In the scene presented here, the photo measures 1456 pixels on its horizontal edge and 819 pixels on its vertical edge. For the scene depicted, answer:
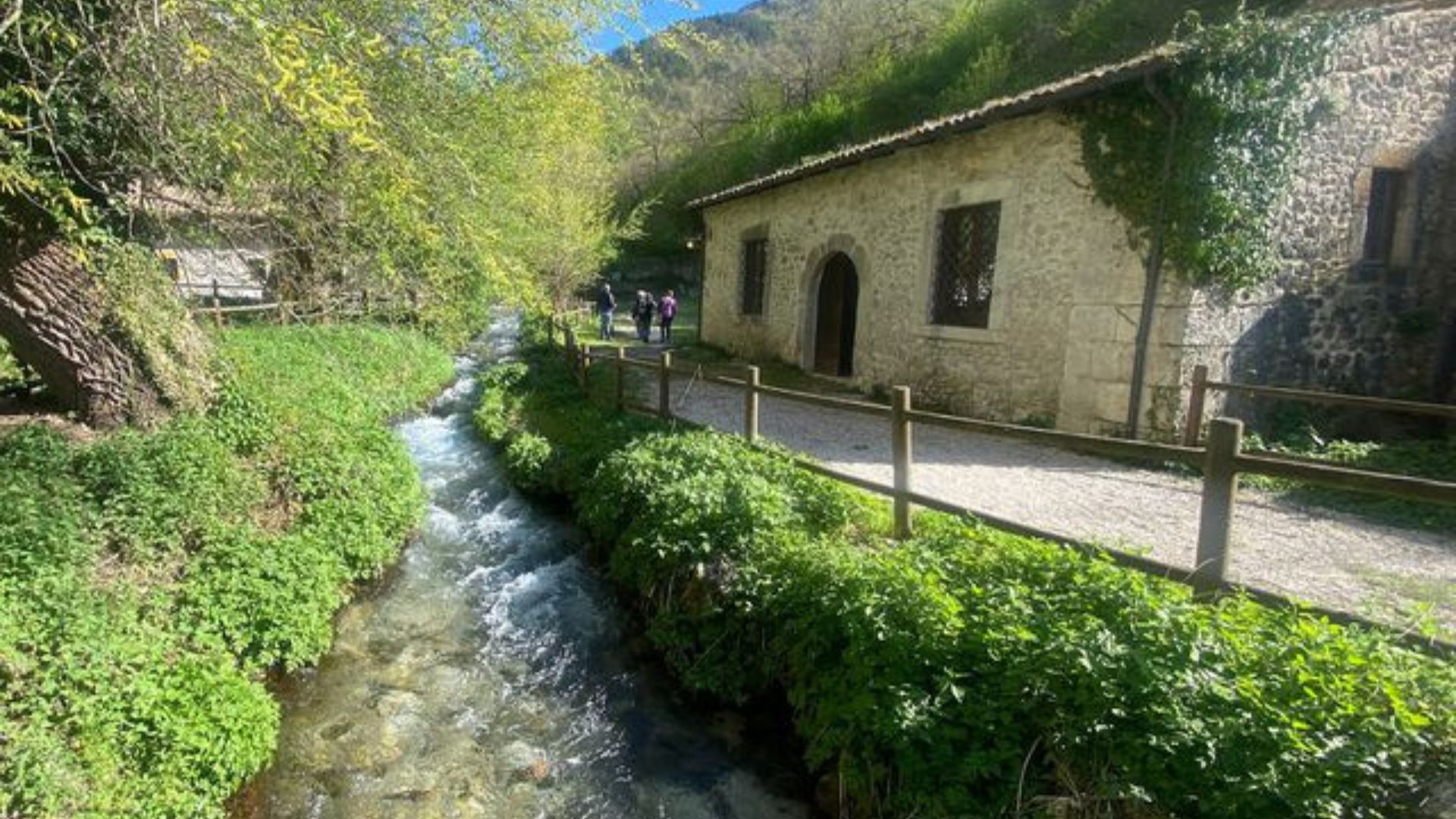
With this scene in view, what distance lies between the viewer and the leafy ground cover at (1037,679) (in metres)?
2.49

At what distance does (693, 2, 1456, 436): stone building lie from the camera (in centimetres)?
810

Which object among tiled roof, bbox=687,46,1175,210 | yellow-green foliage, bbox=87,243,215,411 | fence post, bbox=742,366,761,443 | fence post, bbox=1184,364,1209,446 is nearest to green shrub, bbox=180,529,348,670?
yellow-green foliage, bbox=87,243,215,411

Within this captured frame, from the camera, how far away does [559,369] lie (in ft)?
49.2

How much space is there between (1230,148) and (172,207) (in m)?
9.64

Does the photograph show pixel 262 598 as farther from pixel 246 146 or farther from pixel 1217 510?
pixel 1217 510

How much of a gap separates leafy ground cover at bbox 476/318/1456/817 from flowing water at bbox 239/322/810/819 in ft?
1.40

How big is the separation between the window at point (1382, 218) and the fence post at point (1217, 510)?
7938 millimetres

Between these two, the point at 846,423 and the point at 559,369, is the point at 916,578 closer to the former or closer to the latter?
the point at 846,423

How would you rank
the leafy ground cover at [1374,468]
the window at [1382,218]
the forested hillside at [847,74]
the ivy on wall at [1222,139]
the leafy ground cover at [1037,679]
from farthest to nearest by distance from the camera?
1. the forested hillside at [847,74]
2. the window at [1382,218]
3. the ivy on wall at [1222,139]
4. the leafy ground cover at [1374,468]
5. the leafy ground cover at [1037,679]

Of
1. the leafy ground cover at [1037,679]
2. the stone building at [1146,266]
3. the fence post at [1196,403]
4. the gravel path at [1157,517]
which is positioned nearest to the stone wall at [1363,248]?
the stone building at [1146,266]

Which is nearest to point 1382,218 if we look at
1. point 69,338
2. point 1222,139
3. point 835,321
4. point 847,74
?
point 1222,139

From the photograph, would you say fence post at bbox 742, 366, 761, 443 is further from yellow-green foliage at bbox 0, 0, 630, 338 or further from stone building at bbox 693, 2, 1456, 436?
stone building at bbox 693, 2, 1456, 436

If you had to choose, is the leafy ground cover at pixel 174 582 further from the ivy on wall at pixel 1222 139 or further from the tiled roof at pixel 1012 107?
the ivy on wall at pixel 1222 139

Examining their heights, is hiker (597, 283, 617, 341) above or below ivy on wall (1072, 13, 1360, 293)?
below
